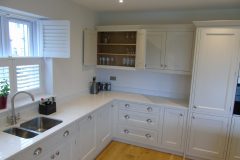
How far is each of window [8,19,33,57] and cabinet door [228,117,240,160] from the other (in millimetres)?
3044

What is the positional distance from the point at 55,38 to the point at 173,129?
89.8 inches

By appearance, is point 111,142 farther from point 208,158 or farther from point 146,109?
point 208,158

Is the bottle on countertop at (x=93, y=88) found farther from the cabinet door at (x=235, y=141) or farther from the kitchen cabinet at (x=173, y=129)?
the cabinet door at (x=235, y=141)

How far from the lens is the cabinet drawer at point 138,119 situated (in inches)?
122

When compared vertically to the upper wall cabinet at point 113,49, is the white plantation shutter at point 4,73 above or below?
below

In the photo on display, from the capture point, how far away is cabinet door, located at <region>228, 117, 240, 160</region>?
2.61 m

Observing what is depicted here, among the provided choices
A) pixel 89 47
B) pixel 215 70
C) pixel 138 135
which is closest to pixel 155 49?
pixel 215 70

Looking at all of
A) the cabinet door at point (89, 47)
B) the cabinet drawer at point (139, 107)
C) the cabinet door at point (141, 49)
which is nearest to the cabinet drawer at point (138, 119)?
the cabinet drawer at point (139, 107)

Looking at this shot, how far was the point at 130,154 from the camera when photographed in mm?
3023

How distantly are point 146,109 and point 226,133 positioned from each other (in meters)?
1.23

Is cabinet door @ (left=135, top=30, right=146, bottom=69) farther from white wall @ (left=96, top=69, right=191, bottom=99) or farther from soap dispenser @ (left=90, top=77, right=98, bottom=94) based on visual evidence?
soap dispenser @ (left=90, top=77, right=98, bottom=94)

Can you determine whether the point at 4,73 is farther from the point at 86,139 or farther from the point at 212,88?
the point at 212,88

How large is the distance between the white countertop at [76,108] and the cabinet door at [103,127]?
155 mm

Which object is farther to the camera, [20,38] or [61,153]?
[20,38]
